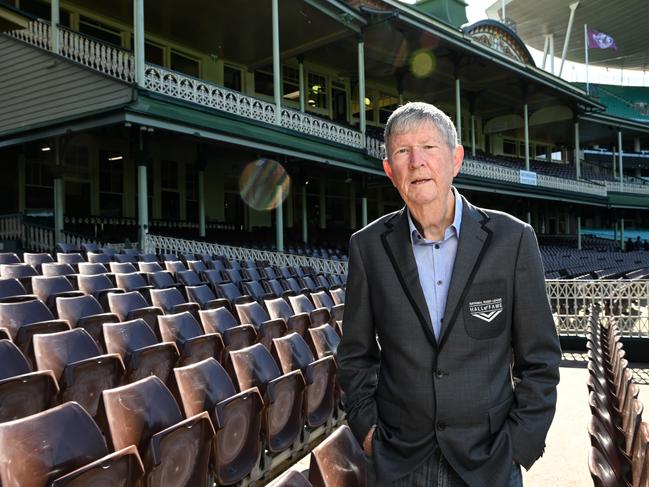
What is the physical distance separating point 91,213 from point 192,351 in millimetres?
13198

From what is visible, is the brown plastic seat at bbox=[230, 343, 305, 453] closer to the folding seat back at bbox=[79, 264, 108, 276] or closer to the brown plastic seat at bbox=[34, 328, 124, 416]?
the brown plastic seat at bbox=[34, 328, 124, 416]

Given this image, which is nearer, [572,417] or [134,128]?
[572,417]

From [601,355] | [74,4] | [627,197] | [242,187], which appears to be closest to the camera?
[601,355]

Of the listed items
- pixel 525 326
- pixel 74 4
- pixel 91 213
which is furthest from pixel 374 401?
pixel 74 4

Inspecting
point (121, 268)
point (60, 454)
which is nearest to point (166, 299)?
point (121, 268)

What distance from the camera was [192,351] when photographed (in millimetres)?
4262

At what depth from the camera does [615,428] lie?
3416 millimetres

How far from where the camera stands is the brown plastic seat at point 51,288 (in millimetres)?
5914

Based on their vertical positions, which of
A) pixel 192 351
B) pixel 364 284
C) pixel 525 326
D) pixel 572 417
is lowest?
pixel 572 417

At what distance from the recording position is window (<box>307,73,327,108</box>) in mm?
22766

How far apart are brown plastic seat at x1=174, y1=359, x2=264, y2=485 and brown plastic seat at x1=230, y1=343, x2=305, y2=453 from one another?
0.16m

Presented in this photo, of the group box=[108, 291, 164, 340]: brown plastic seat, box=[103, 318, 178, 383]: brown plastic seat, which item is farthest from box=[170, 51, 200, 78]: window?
box=[103, 318, 178, 383]: brown plastic seat

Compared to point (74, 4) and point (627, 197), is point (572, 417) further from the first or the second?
point (627, 197)

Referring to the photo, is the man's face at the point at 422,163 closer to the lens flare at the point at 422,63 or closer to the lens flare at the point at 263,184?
the lens flare at the point at 263,184
